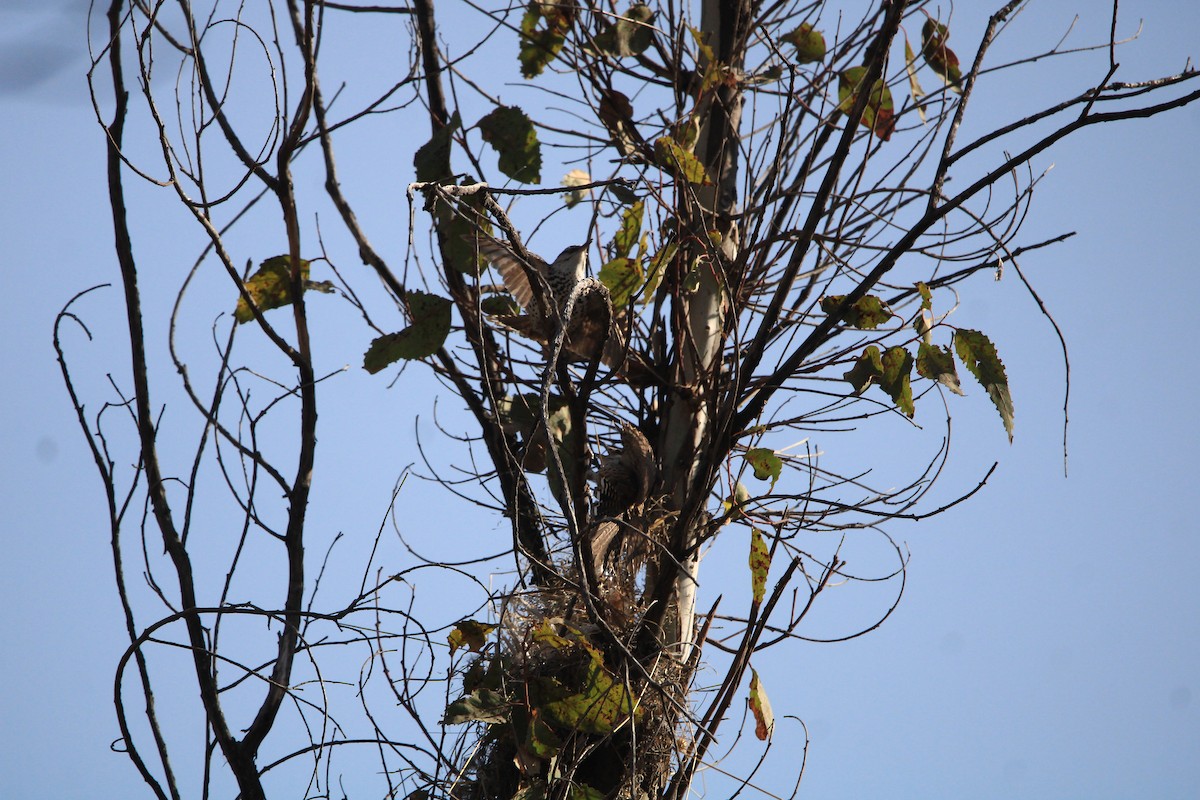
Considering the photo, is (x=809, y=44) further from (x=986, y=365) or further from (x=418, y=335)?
(x=418, y=335)

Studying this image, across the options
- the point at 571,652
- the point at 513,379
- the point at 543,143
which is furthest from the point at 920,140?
the point at 571,652

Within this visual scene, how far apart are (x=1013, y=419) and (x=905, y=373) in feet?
0.61

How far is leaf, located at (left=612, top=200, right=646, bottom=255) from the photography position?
2133 mm

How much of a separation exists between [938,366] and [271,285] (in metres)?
1.23

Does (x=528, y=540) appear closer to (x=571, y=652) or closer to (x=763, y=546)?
(x=571, y=652)

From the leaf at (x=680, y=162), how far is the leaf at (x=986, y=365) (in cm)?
57

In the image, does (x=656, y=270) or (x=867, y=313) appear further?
(x=656, y=270)

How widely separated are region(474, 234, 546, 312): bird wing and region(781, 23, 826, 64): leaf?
0.80 m

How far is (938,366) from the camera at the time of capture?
1.82 m

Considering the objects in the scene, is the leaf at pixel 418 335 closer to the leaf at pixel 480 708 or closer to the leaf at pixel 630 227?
the leaf at pixel 630 227

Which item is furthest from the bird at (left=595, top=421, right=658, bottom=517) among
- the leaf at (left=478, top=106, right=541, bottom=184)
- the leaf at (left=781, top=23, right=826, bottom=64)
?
the leaf at (left=781, top=23, right=826, bottom=64)

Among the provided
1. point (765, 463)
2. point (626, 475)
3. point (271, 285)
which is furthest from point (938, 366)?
point (271, 285)

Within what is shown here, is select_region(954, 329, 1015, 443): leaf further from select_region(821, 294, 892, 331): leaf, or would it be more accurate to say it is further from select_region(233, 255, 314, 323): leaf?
→ select_region(233, 255, 314, 323): leaf

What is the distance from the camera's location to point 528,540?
2188 millimetres
